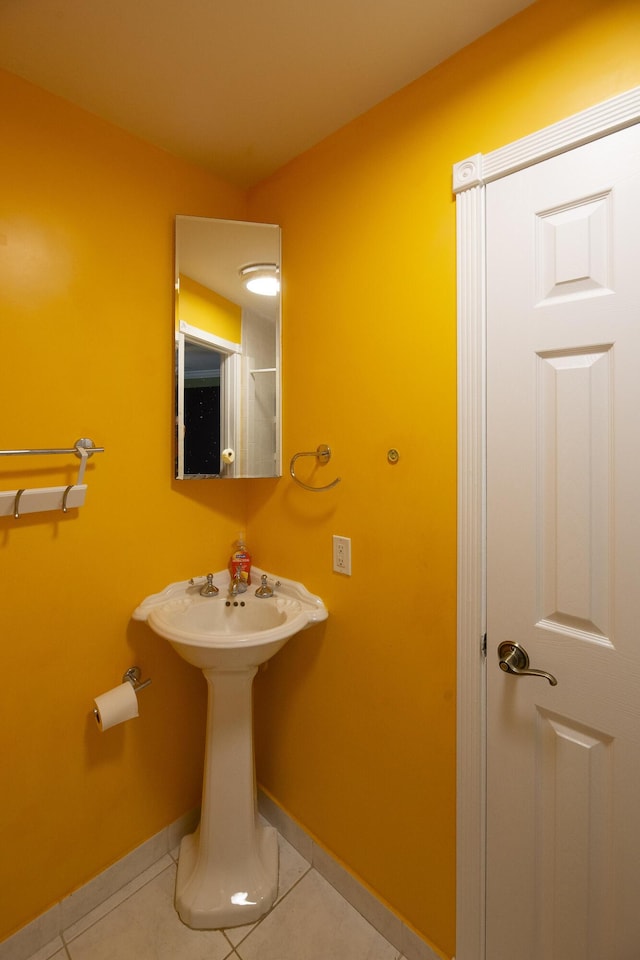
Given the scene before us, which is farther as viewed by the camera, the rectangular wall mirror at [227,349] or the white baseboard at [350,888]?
the rectangular wall mirror at [227,349]

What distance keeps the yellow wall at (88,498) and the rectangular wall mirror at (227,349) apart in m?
0.08

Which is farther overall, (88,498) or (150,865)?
(150,865)

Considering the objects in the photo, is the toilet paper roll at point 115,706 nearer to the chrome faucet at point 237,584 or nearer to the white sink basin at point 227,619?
the white sink basin at point 227,619

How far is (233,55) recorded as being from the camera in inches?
45.5

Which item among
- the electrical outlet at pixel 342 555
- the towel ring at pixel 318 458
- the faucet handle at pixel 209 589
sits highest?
the towel ring at pixel 318 458

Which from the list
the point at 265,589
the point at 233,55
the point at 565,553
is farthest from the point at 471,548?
the point at 233,55

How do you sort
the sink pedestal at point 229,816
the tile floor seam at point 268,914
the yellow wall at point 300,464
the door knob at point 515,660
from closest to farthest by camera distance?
the door knob at point 515,660
the yellow wall at point 300,464
the tile floor seam at point 268,914
the sink pedestal at point 229,816

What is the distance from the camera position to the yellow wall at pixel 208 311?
5.07ft

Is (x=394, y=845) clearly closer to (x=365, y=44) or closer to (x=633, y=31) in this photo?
(x=633, y=31)

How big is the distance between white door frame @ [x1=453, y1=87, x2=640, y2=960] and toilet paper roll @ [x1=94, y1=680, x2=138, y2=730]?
39.5 inches

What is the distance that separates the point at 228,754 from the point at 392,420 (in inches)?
49.6

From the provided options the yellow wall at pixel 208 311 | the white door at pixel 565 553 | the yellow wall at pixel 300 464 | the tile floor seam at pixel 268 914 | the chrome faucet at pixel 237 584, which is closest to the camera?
the white door at pixel 565 553

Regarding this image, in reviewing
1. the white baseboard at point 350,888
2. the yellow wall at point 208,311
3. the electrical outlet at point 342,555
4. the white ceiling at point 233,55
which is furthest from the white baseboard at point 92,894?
the white ceiling at point 233,55

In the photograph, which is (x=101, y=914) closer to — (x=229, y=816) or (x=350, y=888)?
(x=229, y=816)
